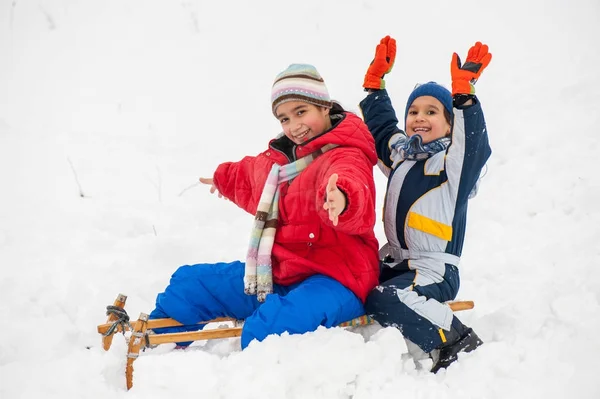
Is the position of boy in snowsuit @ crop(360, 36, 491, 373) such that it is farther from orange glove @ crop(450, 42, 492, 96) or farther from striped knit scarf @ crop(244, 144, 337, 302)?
striped knit scarf @ crop(244, 144, 337, 302)

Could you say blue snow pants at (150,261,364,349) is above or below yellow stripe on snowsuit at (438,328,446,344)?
above

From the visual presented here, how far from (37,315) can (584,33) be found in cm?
669

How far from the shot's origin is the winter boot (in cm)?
203

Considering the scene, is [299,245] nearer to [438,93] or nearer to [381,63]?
[438,93]

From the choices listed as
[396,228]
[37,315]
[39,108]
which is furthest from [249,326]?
[39,108]

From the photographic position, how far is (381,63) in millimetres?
2830

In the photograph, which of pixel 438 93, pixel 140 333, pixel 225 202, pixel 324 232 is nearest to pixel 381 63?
pixel 438 93

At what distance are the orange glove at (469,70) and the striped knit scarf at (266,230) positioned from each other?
61cm

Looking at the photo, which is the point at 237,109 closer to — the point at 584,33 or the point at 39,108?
the point at 39,108

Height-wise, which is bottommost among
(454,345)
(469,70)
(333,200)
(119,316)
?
(454,345)

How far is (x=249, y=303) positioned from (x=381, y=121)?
1.29 m

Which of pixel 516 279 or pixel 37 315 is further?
pixel 516 279

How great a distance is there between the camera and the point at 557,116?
4.48 m

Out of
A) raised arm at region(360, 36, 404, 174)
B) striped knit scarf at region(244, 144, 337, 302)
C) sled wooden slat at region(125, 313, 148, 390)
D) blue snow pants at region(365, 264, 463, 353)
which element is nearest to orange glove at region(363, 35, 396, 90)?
raised arm at region(360, 36, 404, 174)
